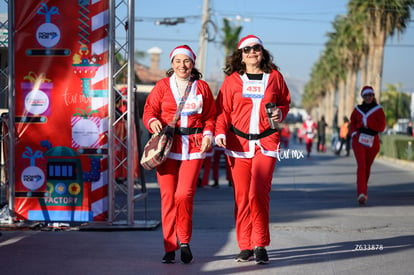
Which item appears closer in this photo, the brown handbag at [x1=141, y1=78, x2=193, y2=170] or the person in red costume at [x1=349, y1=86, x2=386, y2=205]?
the brown handbag at [x1=141, y1=78, x2=193, y2=170]

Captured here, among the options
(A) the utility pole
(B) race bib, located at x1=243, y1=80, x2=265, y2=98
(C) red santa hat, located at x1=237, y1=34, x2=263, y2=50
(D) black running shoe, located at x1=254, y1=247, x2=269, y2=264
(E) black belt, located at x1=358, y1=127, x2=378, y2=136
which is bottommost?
(D) black running shoe, located at x1=254, y1=247, x2=269, y2=264

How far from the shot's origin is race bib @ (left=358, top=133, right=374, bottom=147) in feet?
38.3

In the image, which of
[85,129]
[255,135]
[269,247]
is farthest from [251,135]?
[85,129]

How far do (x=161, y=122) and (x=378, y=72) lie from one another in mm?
39753

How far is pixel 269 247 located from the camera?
7.64 m

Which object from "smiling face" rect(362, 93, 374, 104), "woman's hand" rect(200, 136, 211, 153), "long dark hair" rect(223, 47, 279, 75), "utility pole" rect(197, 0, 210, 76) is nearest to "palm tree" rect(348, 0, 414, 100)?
"utility pole" rect(197, 0, 210, 76)

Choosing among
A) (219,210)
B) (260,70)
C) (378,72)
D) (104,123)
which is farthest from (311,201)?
(378,72)

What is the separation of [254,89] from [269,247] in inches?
72.9

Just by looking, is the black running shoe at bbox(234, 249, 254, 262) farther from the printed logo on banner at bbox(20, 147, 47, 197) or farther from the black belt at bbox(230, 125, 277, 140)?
the printed logo on banner at bbox(20, 147, 47, 197)

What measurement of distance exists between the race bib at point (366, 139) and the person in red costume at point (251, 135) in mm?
5156

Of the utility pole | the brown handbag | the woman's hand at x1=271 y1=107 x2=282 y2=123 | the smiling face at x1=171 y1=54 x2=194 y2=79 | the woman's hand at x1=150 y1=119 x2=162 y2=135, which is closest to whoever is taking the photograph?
the woman's hand at x1=271 y1=107 x2=282 y2=123

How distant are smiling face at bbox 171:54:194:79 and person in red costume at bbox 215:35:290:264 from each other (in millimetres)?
376

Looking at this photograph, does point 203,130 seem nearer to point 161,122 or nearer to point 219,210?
point 161,122

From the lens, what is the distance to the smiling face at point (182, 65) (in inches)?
269
